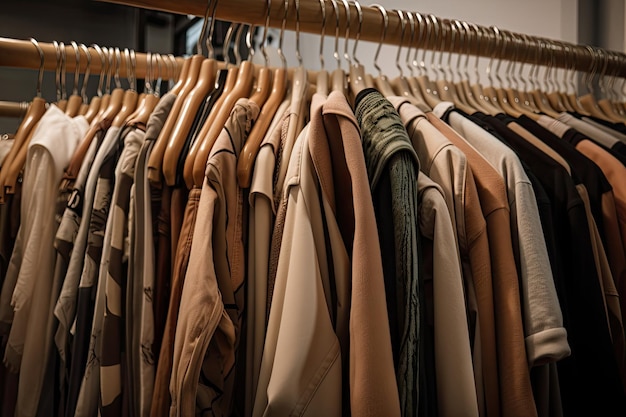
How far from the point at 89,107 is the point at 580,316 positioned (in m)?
0.97

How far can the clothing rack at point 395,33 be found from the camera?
2.36 feet

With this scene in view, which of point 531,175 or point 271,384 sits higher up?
point 531,175

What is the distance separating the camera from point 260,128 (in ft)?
2.29

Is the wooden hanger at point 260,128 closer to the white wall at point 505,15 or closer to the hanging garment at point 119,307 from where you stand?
the hanging garment at point 119,307

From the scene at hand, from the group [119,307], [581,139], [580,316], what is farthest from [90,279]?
[581,139]

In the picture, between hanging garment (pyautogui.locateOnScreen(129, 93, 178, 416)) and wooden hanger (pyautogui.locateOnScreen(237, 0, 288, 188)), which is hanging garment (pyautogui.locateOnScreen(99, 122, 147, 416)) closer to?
hanging garment (pyautogui.locateOnScreen(129, 93, 178, 416))

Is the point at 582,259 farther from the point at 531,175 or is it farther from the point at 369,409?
the point at 369,409

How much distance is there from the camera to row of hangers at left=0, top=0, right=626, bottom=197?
661mm

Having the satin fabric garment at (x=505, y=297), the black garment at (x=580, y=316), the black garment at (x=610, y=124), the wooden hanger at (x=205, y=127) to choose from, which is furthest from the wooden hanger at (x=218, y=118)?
the black garment at (x=610, y=124)

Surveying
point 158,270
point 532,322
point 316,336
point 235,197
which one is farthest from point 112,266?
point 532,322

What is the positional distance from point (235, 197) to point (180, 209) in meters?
0.09

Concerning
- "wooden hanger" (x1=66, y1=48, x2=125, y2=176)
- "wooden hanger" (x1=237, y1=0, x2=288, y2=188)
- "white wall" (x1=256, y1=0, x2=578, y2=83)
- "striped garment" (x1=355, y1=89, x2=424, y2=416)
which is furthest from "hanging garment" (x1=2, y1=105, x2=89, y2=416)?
"white wall" (x1=256, y1=0, x2=578, y2=83)

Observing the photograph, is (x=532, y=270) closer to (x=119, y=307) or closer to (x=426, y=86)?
A: (x=426, y=86)

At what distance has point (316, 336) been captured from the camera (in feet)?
1.79
